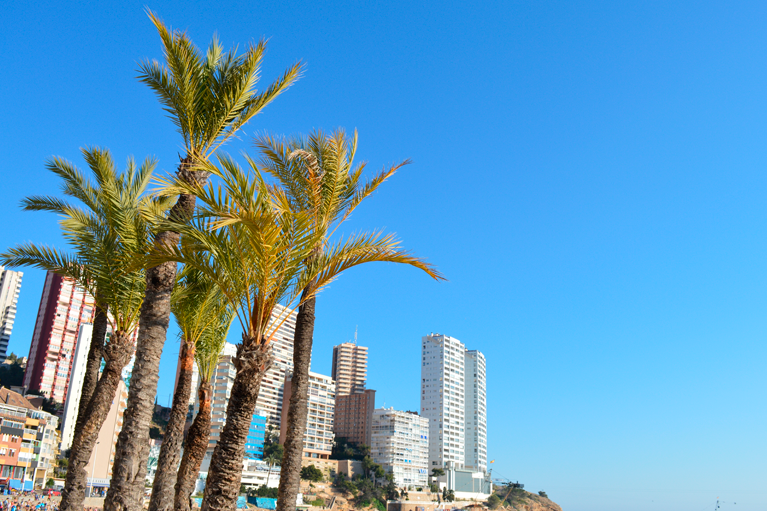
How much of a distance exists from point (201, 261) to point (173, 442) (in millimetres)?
6147

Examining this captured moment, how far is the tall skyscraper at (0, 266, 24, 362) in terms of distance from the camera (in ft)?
364

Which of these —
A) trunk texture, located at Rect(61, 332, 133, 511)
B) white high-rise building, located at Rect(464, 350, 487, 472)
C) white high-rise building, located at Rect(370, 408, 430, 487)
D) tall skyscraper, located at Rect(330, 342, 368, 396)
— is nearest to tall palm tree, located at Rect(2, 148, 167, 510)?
trunk texture, located at Rect(61, 332, 133, 511)

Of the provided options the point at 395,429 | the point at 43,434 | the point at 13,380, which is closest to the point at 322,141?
the point at 43,434

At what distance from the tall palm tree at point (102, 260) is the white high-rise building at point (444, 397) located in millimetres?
114616

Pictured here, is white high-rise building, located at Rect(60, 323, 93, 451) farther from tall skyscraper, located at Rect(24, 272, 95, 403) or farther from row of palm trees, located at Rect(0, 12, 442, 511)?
row of palm trees, located at Rect(0, 12, 442, 511)

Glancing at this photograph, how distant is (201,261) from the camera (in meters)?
6.93

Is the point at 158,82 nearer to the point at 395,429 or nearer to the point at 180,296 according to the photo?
the point at 180,296

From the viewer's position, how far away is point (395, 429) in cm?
10794

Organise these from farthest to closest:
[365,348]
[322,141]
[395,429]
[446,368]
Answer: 1. [365,348]
2. [446,368]
3. [395,429]
4. [322,141]

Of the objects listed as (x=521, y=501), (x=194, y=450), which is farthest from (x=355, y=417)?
(x=194, y=450)

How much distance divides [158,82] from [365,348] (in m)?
153

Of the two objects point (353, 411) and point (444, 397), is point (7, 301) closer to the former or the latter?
point (353, 411)

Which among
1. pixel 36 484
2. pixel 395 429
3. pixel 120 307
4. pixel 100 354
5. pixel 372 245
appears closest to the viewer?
pixel 372 245

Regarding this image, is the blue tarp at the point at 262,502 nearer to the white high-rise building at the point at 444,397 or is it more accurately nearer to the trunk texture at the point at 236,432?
the white high-rise building at the point at 444,397
